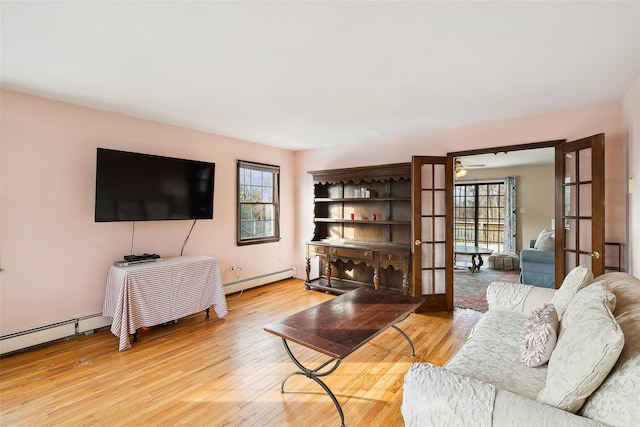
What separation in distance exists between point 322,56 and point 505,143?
8.75ft

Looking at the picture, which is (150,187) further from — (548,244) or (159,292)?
(548,244)

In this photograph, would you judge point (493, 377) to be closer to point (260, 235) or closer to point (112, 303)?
point (112, 303)

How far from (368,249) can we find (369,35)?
9.51ft

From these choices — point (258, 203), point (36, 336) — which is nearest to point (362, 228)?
point (258, 203)

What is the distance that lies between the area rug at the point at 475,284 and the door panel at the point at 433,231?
44 cm

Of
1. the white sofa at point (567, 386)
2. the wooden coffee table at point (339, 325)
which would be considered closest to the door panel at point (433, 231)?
the wooden coffee table at point (339, 325)

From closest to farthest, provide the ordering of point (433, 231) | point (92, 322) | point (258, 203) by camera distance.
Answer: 1. point (92, 322)
2. point (433, 231)
3. point (258, 203)

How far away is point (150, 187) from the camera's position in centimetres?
→ 342

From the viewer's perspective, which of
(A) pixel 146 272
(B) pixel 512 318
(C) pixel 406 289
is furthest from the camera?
(C) pixel 406 289

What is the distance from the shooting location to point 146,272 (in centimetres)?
305

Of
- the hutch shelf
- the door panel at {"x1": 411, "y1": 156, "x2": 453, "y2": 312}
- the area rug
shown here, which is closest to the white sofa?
Answer: the door panel at {"x1": 411, "y1": 156, "x2": 453, "y2": 312}

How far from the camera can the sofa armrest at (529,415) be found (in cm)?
101

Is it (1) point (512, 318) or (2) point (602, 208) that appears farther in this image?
(2) point (602, 208)

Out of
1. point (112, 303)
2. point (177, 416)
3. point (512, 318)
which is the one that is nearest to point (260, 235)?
point (112, 303)
